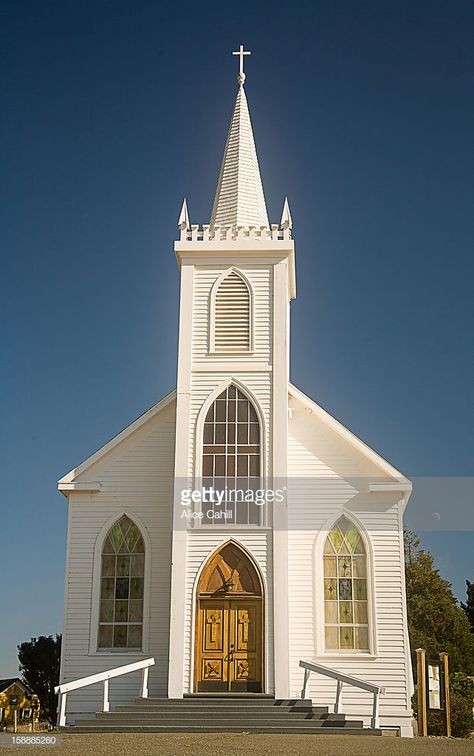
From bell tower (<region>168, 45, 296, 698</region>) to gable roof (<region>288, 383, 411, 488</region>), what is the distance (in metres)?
1.20

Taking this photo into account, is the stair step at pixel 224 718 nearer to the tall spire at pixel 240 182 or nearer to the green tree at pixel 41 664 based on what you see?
the tall spire at pixel 240 182

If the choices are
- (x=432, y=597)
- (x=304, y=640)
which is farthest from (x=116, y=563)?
(x=432, y=597)

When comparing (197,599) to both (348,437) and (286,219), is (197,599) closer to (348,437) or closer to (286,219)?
(348,437)

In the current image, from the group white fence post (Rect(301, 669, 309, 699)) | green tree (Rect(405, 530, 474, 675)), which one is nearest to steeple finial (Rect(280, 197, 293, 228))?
white fence post (Rect(301, 669, 309, 699))

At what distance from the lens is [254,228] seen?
21.2 m

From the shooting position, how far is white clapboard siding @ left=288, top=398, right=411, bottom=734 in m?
19.2

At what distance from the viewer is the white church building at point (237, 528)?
61.9 ft

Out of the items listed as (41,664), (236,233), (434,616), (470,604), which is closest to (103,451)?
(236,233)

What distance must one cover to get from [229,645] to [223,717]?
2.38m

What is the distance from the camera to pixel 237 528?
19.2 m

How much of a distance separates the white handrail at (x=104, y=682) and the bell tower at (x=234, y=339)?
177 cm

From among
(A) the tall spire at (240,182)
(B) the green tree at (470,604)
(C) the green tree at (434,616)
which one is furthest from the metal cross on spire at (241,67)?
(B) the green tree at (470,604)

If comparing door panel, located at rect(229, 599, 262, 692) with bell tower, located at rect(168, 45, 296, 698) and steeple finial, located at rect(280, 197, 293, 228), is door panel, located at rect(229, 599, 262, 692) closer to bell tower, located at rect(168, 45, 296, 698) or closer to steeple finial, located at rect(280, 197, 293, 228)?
bell tower, located at rect(168, 45, 296, 698)

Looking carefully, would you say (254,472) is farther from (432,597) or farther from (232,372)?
(432,597)
